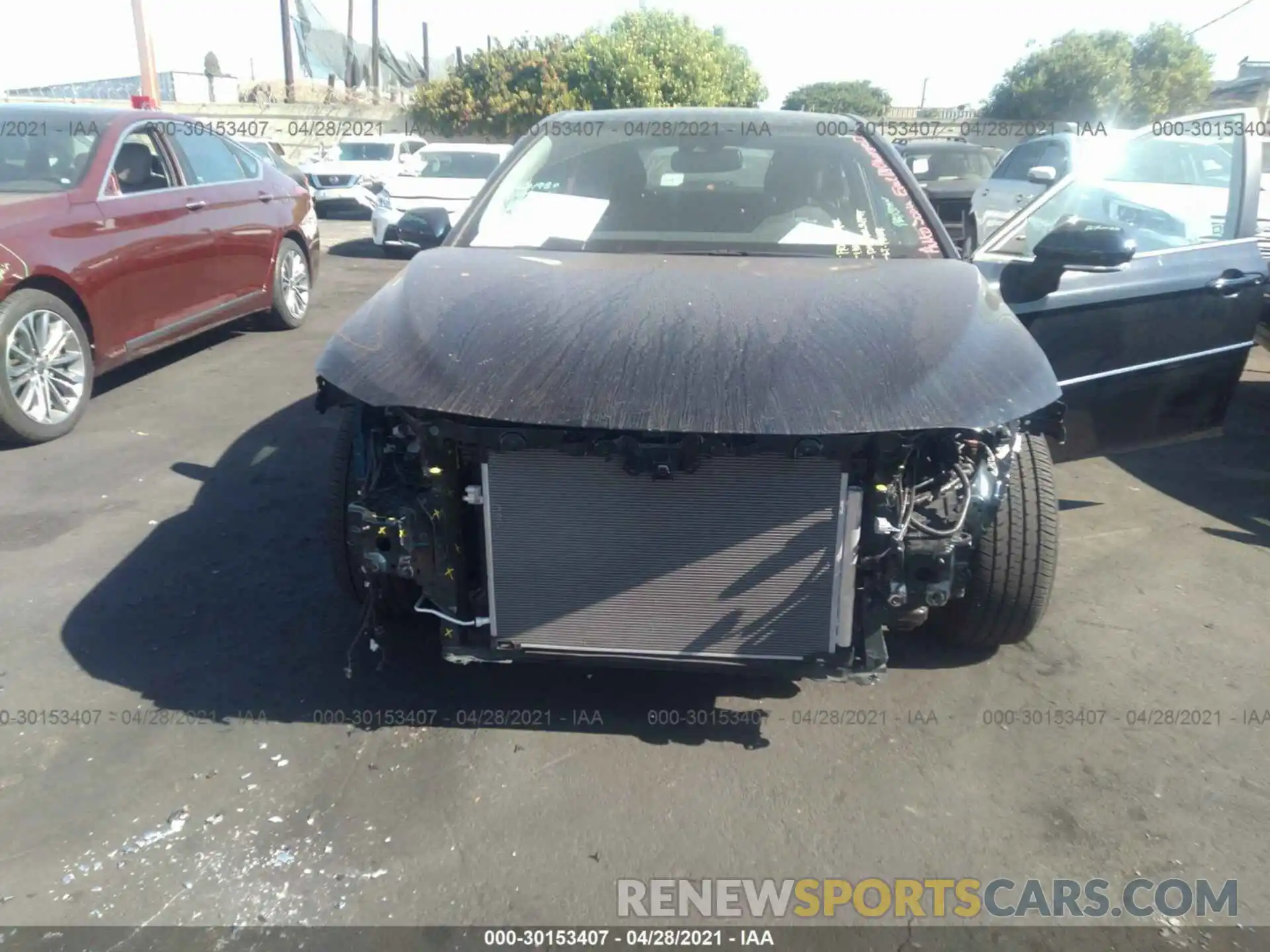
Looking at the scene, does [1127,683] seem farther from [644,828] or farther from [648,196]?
[648,196]

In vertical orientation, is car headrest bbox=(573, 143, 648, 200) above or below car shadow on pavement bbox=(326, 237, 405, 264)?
above

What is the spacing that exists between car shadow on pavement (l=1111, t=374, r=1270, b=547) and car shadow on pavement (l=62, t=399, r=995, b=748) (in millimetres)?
1965

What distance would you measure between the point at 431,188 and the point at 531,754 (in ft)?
34.8

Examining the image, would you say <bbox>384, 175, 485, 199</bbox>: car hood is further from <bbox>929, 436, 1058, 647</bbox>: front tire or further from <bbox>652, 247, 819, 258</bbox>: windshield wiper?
<bbox>929, 436, 1058, 647</bbox>: front tire

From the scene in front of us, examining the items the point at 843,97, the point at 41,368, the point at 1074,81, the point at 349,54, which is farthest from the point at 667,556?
the point at 843,97

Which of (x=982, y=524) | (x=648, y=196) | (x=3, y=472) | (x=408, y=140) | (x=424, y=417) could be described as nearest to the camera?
(x=424, y=417)

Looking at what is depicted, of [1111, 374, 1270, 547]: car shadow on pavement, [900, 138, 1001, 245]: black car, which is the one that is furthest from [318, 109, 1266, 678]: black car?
[900, 138, 1001, 245]: black car

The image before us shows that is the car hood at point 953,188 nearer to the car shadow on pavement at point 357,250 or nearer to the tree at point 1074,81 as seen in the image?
the car shadow on pavement at point 357,250

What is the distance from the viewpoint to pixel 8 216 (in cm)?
→ 488

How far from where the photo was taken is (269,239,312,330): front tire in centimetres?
737

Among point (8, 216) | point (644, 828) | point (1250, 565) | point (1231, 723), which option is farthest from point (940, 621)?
point (8, 216)

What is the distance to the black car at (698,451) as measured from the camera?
227 centimetres

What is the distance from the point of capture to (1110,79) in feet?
108

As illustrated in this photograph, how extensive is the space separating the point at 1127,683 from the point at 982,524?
97 centimetres
